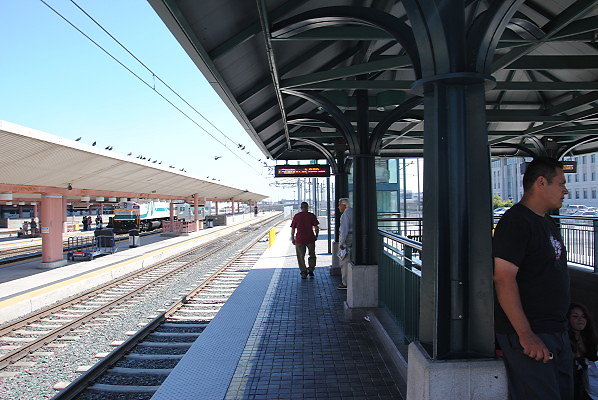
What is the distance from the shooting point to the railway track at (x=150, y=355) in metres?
5.51

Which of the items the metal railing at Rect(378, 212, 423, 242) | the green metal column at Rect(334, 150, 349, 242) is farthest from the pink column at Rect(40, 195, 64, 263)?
the metal railing at Rect(378, 212, 423, 242)

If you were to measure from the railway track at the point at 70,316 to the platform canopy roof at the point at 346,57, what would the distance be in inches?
203

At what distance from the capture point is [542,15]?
580 centimetres

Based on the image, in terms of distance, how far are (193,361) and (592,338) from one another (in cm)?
403

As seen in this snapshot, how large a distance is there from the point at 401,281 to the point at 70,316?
7683 millimetres

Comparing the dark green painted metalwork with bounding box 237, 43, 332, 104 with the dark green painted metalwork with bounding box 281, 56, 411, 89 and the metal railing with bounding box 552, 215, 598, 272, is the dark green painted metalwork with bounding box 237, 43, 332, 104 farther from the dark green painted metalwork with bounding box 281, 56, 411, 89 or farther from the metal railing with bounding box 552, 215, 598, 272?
the metal railing with bounding box 552, 215, 598, 272

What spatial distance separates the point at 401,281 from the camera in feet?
16.4

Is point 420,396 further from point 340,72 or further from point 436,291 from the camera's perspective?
point 340,72

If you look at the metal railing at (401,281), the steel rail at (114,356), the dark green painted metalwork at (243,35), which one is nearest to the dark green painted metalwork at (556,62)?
the metal railing at (401,281)

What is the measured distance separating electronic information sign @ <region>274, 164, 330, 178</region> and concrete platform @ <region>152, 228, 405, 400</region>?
4060mm

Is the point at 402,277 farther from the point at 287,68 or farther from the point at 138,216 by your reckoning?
the point at 138,216

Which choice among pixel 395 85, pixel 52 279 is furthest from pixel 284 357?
pixel 52 279

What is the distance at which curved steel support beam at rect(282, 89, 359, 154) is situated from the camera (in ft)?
20.4

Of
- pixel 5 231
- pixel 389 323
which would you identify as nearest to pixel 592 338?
pixel 389 323
